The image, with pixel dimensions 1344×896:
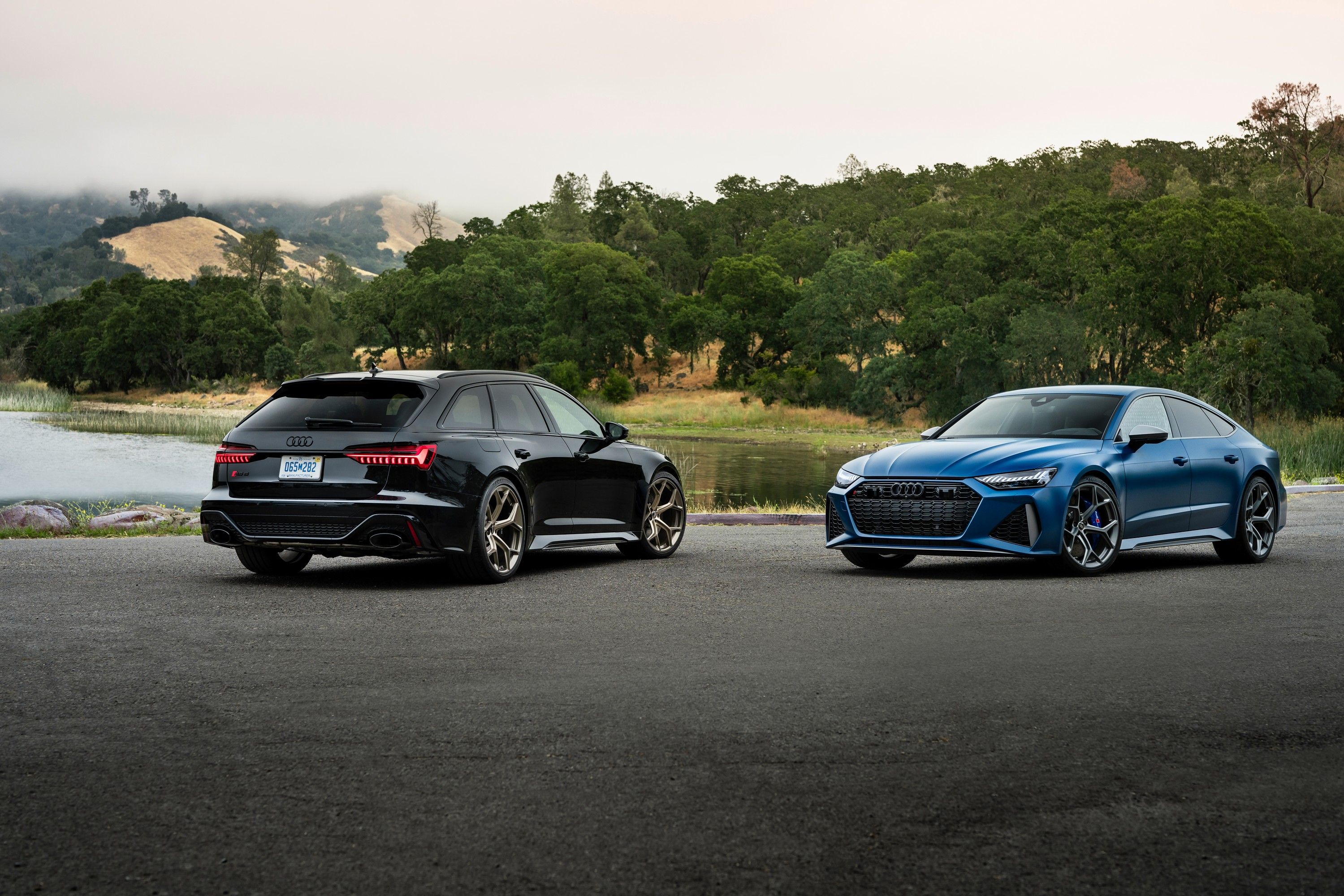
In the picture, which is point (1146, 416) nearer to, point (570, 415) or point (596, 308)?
point (570, 415)

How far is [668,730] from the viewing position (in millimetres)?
5352

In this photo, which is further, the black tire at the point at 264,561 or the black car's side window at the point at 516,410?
the black car's side window at the point at 516,410

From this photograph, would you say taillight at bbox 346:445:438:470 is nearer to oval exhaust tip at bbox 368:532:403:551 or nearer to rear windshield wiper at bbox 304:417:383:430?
rear windshield wiper at bbox 304:417:383:430

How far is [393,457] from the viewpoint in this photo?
9.82m

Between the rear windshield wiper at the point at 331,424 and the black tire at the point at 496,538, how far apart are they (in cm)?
97

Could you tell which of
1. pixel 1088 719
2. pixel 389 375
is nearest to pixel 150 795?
pixel 1088 719

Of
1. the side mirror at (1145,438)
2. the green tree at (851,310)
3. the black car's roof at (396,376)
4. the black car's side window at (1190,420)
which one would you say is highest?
the green tree at (851,310)

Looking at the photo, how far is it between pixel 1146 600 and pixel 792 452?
1839 inches

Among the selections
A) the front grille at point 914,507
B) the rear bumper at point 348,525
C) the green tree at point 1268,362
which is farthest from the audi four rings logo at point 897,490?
the green tree at point 1268,362

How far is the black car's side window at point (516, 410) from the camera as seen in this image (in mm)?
11008

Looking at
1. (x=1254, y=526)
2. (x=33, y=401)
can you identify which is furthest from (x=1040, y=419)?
(x=33, y=401)

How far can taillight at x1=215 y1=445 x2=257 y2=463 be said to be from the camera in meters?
10.1

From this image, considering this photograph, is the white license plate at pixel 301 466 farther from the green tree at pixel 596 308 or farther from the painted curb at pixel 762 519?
the green tree at pixel 596 308

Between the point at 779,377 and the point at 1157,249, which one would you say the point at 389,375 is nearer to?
the point at 1157,249
